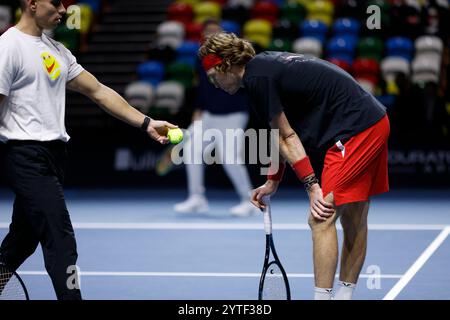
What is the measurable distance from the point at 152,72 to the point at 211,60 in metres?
9.05

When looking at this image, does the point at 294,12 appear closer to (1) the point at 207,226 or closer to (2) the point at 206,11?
(2) the point at 206,11

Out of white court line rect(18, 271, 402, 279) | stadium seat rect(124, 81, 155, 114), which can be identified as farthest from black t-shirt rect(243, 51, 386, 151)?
stadium seat rect(124, 81, 155, 114)

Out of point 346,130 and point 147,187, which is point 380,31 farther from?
point 346,130

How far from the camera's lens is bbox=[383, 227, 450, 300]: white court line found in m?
6.08

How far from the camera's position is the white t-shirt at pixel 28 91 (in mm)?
4562

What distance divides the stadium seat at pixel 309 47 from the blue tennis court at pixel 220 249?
2.37 metres

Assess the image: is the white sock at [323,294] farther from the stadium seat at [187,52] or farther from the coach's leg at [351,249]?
the stadium seat at [187,52]

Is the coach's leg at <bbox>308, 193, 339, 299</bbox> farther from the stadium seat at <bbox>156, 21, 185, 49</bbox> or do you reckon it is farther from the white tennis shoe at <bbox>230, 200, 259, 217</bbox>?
the stadium seat at <bbox>156, 21, 185, 49</bbox>

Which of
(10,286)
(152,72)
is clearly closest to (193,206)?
(152,72)

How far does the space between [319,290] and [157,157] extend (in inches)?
281

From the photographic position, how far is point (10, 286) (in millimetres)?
4891

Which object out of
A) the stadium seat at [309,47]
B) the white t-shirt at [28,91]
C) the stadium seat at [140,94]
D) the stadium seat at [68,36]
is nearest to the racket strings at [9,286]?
the white t-shirt at [28,91]
